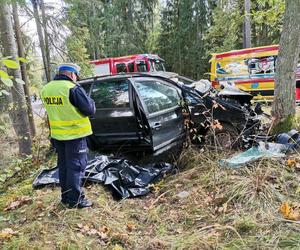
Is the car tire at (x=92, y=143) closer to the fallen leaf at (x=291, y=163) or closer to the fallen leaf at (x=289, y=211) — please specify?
the fallen leaf at (x=291, y=163)

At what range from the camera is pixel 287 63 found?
18.0ft

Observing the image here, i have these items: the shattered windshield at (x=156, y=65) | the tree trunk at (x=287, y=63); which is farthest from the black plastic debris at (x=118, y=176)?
the shattered windshield at (x=156, y=65)

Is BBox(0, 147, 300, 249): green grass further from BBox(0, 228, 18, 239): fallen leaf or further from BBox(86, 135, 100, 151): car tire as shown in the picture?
BBox(86, 135, 100, 151): car tire

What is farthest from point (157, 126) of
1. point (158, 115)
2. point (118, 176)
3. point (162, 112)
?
point (118, 176)

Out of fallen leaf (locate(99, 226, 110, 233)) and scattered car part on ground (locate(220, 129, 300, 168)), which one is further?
scattered car part on ground (locate(220, 129, 300, 168))

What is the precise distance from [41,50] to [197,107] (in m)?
7.30

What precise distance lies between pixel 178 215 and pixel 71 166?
1.38m

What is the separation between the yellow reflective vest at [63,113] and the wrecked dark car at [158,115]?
5.01 ft

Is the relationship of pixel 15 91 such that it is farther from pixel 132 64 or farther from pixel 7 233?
pixel 132 64

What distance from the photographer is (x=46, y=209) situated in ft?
12.3

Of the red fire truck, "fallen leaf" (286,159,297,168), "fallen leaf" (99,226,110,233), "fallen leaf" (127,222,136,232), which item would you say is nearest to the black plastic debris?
"fallen leaf" (127,222,136,232)

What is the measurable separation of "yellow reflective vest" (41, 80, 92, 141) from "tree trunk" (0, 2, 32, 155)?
12.7 feet

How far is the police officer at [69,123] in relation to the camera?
3.53 meters

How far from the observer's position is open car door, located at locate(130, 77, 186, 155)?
4.99 m
